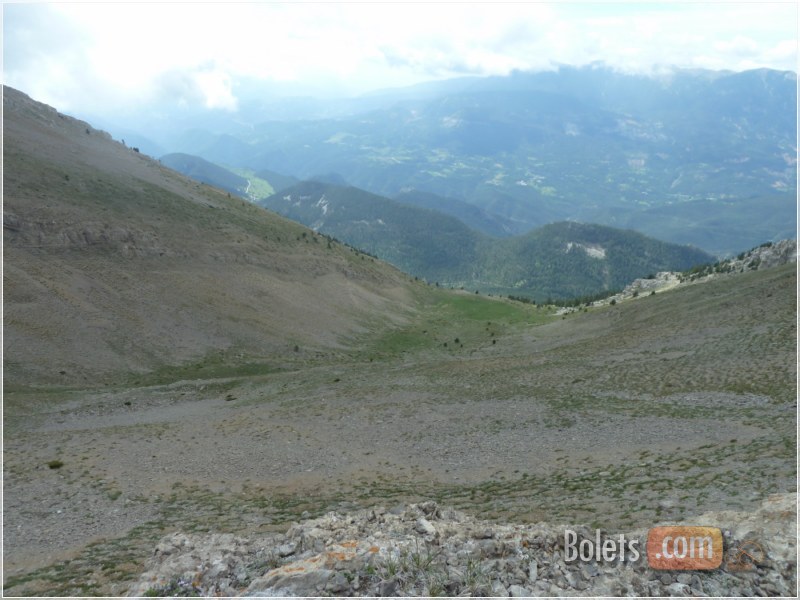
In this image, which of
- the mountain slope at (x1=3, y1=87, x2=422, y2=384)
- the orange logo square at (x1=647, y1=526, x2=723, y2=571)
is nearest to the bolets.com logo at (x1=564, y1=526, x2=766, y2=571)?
the orange logo square at (x1=647, y1=526, x2=723, y2=571)

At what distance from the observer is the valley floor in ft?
46.3

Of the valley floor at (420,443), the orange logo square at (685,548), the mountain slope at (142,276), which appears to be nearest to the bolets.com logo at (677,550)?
the orange logo square at (685,548)

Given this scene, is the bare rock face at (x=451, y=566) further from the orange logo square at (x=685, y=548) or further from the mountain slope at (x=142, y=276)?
the mountain slope at (x=142, y=276)

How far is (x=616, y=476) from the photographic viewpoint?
1638 centimetres

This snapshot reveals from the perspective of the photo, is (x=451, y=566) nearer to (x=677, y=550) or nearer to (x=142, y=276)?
(x=677, y=550)

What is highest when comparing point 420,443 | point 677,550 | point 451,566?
point 677,550

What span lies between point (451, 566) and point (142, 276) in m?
51.5

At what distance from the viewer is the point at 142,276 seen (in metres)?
50.0

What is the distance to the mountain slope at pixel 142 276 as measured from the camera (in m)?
39.0

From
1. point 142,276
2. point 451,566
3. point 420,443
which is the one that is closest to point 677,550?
point 451,566

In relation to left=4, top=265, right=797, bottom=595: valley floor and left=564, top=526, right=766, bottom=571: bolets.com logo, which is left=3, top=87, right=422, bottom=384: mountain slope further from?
left=564, top=526, right=766, bottom=571: bolets.com logo

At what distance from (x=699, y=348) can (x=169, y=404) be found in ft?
123

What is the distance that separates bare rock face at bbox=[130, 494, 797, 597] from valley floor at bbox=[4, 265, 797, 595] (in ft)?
8.21

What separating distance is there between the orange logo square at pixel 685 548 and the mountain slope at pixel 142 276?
3941 centimetres
